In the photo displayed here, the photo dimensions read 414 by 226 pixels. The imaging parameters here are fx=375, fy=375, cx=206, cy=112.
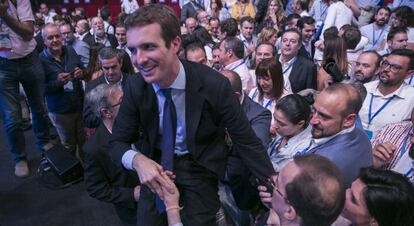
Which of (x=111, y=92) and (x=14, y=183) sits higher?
(x=111, y=92)

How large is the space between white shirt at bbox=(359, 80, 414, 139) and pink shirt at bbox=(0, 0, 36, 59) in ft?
8.31

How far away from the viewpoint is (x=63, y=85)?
3266mm

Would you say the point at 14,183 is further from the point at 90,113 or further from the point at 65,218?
the point at 90,113

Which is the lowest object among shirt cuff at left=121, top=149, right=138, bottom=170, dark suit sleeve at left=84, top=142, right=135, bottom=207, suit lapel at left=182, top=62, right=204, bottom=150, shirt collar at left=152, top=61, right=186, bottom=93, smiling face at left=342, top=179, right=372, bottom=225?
dark suit sleeve at left=84, top=142, right=135, bottom=207

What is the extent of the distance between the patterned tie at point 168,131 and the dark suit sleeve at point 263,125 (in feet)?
3.25

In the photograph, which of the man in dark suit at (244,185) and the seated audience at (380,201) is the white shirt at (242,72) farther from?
the seated audience at (380,201)

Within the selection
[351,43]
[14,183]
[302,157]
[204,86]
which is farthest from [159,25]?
[351,43]

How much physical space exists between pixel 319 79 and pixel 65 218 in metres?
2.46

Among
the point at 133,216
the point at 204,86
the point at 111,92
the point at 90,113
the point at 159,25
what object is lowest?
the point at 133,216

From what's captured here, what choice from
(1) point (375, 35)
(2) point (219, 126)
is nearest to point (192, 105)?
(2) point (219, 126)

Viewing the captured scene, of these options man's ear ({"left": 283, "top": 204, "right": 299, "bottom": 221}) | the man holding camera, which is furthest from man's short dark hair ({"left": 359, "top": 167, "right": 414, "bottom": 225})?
the man holding camera

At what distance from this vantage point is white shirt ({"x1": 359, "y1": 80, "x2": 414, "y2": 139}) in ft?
8.66

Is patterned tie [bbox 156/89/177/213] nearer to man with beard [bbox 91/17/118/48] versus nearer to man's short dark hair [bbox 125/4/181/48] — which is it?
man's short dark hair [bbox 125/4/181/48]

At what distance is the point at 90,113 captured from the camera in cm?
278
